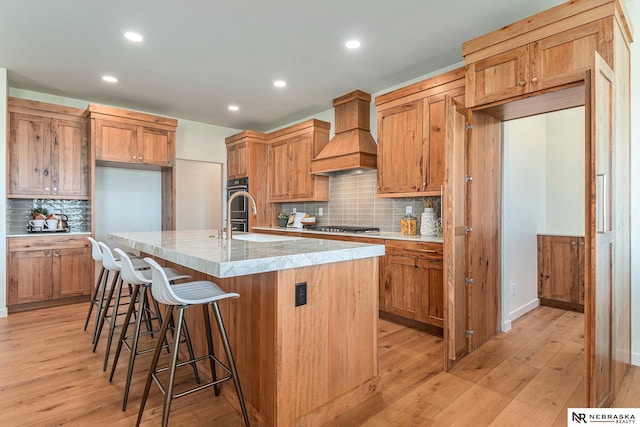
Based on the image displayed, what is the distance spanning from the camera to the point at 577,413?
1865 mm

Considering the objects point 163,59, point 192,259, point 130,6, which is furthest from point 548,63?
point 163,59

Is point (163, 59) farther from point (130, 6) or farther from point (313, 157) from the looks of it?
point (313, 157)

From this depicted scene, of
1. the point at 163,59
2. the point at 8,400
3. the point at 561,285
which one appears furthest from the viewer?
the point at 561,285

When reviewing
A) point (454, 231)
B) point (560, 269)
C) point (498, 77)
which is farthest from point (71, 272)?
point (560, 269)

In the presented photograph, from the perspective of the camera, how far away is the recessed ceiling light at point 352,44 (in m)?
3.07

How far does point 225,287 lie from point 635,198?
9.77 ft

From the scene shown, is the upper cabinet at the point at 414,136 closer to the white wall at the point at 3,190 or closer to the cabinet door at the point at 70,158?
the cabinet door at the point at 70,158

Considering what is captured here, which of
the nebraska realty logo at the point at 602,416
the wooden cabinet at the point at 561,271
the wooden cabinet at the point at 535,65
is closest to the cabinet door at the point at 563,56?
the wooden cabinet at the point at 535,65

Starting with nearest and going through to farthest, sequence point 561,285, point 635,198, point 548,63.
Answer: point 548,63 → point 635,198 → point 561,285

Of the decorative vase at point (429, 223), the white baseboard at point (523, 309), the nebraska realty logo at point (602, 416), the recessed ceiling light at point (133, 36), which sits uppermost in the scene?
the recessed ceiling light at point (133, 36)

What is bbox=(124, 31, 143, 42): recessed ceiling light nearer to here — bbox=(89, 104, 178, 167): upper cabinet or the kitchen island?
bbox=(89, 104, 178, 167): upper cabinet

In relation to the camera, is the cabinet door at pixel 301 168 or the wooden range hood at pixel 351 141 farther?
the cabinet door at pixel 301 168

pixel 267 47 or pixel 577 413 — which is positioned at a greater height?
pixel 267 47

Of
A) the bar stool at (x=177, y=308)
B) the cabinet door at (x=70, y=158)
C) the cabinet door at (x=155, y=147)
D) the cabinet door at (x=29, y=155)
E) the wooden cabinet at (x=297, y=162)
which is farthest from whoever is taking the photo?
the wooden cabinet at (x=297, y=162)
